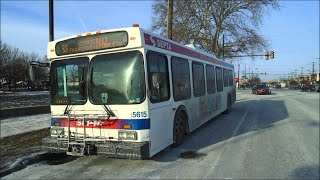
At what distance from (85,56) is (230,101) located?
496 inches

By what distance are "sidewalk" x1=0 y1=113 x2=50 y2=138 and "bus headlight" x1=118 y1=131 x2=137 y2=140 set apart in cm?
746

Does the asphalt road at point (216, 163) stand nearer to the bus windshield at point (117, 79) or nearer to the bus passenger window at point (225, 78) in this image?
the bus windshield at point (117, 79)

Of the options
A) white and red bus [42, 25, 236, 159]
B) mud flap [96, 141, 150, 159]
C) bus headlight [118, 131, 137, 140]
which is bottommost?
mud flap [96, 141, 150, 159]

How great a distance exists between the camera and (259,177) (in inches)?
248

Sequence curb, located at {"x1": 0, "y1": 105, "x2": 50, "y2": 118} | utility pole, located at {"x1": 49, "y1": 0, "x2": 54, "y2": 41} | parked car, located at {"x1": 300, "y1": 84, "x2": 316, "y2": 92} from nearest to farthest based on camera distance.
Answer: parked car, located at {"x1": 300, "y1": 84, "x2": 316, "y2": 92}, utility pole, located at {"x1": 49, "y1": 0, "x2": 54, "y2": 41}, curb, located at {"x1": 0, "y1": 105, "x2": 50, "y2": 118}

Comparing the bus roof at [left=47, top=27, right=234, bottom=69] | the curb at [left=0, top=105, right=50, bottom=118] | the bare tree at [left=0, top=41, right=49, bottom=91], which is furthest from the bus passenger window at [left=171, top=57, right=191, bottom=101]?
the bare tree at [left=0, top=41, right=49, bottom=91]

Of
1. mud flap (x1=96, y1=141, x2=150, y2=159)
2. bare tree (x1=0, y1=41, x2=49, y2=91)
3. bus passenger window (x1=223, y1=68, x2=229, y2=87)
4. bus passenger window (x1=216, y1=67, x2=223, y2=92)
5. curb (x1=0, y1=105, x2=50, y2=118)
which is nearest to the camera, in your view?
mud flap (x1=96, y1=141, x2=150, y2=159)

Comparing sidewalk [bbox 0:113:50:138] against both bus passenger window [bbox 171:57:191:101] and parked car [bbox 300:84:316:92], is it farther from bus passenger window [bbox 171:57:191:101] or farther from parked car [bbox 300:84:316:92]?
parked car [bbox 300:84:316:92]

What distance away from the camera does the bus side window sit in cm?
757

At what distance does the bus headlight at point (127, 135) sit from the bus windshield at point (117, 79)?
1.99 feet

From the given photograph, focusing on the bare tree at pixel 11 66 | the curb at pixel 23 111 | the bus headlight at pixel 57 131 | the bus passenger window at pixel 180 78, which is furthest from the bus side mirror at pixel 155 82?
the bare tree at pixel 11 66

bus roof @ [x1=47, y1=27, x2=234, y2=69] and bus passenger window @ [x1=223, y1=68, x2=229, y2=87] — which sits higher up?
bus roof @ [x1=47, y1=27, x2=234, y2=69]

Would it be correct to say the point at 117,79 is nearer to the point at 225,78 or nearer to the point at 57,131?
the point at 57,131

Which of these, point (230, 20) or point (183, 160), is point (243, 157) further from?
point (230, 20)
